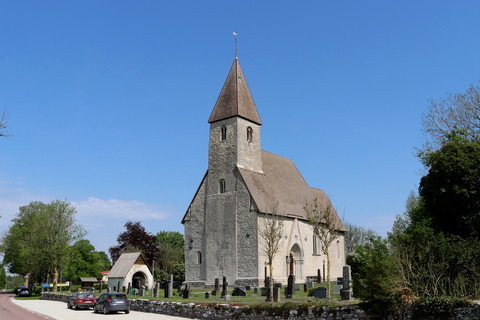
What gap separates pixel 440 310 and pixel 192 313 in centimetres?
1268

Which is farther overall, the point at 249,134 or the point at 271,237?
the point at 249,134

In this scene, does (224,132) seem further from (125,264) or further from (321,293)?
(321,293)

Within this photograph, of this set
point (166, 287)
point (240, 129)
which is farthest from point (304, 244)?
point (166, 287)

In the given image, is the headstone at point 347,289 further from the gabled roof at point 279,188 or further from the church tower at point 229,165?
the church tower at point 229,165

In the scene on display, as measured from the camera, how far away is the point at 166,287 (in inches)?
1184

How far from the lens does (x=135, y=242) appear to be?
65.6 meters

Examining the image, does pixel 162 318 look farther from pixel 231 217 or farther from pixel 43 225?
pixel 43 225

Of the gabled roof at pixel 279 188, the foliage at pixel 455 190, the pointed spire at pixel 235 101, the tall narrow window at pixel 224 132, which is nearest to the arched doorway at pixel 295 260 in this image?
the gabled roof at pixel 279 188

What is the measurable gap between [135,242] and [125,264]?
17324 mm

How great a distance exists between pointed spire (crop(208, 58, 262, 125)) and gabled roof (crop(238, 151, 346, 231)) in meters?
5.28

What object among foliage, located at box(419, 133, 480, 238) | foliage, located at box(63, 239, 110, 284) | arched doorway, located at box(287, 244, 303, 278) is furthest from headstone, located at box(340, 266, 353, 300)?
foliage, located at box(63, 239, 110, 284)

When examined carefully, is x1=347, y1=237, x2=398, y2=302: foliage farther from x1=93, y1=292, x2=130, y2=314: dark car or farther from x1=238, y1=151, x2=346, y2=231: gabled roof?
x1=238, y1=151, x2=346, y2=231: gabled roof

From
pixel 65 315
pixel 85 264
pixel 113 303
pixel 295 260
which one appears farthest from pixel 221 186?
pixel 85 264

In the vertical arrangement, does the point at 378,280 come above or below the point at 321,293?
above
